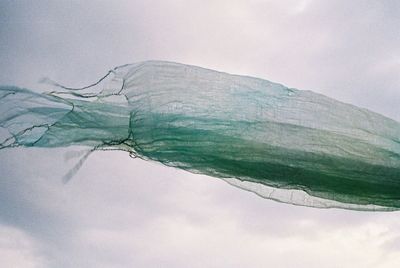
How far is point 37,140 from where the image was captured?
4.18 meters

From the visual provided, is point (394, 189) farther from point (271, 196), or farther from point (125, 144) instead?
point (125, 144)

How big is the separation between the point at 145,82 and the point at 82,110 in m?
0.39

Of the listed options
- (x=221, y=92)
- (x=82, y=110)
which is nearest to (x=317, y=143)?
(x=221, y=92)

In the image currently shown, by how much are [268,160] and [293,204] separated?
0.44 meters

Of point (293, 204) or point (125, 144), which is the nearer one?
point (125, 144)

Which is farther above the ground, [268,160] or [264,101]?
[264,101]

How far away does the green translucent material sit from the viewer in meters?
4.15

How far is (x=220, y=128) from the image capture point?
4180 millimetres

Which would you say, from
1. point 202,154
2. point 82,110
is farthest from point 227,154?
point 82,110

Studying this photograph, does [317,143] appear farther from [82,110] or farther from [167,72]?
[82,110]

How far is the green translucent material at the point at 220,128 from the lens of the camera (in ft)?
13.6

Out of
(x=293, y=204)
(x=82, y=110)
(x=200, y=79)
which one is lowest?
(x=293, y=204)

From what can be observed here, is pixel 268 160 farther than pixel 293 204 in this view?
No

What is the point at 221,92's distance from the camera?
14.0 feet
